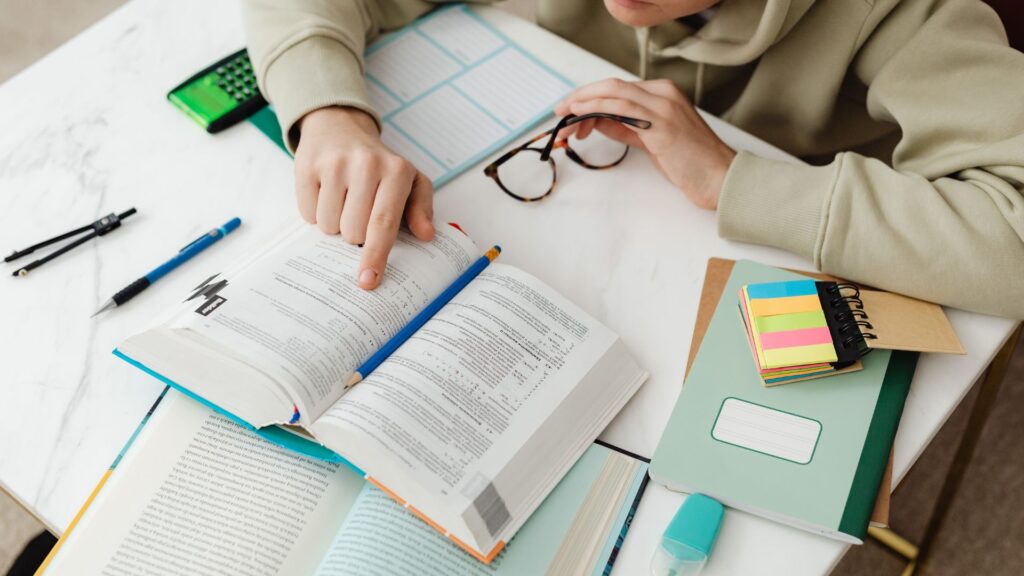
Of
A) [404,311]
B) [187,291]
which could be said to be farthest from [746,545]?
[187,291]

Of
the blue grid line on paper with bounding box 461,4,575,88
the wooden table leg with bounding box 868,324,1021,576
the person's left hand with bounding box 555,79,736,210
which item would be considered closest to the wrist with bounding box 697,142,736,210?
the person's left hand with bounding box 555,79,736,210

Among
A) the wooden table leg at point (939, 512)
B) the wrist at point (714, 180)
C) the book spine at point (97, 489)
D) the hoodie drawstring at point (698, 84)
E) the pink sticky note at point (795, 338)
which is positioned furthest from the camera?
the wooden table leg at point (939, 512)

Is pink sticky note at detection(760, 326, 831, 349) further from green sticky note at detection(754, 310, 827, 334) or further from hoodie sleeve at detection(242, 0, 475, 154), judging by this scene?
hoodie sleeve at detection(242, 0, 475, 154)

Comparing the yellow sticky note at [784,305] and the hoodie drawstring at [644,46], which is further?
the hoodie drawstring at [644,46]

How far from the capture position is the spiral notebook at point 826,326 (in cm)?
70

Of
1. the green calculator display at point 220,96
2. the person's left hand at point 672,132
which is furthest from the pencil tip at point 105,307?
the person's left hand at point 672,132

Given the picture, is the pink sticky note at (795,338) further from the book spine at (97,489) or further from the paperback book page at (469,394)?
the book spine at (97,489)

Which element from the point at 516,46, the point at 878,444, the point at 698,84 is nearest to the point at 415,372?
the point at 878,444

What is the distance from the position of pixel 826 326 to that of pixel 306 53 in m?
0.63

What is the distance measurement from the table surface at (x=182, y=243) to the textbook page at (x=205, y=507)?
39mm

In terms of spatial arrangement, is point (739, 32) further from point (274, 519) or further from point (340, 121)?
point (274, 519)

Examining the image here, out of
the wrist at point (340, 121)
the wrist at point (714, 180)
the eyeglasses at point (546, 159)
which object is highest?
the wrist at point (714, 180)

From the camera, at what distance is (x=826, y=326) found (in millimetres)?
724

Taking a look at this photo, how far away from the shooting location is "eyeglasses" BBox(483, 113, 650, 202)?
889mm
